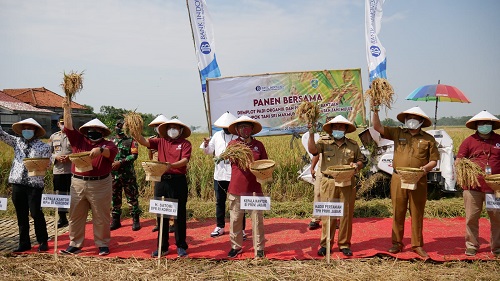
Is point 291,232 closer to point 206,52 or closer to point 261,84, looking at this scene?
point 261,84

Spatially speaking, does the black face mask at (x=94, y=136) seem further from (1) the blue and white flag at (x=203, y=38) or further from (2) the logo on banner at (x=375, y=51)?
(2) the logo on banner at (x=375, y=51)

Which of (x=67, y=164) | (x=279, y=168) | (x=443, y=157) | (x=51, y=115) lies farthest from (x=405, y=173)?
(x=51, y=115)

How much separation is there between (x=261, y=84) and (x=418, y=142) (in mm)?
3980

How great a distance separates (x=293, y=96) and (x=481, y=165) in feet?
13.5

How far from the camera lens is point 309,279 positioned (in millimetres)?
4242

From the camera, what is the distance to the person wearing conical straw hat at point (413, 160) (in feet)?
16.1

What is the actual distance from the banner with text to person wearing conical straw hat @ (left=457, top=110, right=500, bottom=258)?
3267mm

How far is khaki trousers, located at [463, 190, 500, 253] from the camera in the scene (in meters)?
4.93

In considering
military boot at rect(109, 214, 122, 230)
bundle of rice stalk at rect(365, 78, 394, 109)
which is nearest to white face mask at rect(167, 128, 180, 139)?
military boot at rect(109, 214, 122, 230)

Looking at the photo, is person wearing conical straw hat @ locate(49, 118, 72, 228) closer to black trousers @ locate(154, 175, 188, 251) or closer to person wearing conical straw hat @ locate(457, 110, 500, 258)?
black trousers @ locate(154, 175, 188, 251)

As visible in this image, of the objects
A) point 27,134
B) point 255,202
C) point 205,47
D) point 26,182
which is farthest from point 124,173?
point 205,47

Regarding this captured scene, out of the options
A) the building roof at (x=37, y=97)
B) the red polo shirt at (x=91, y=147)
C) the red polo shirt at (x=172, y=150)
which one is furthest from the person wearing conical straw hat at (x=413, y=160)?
the building roof at (x=37, y=97)

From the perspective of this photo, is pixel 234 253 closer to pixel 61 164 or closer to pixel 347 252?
pixel 347 252

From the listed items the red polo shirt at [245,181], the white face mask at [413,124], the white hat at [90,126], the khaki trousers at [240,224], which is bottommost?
the khaki trousers at [240,224]
